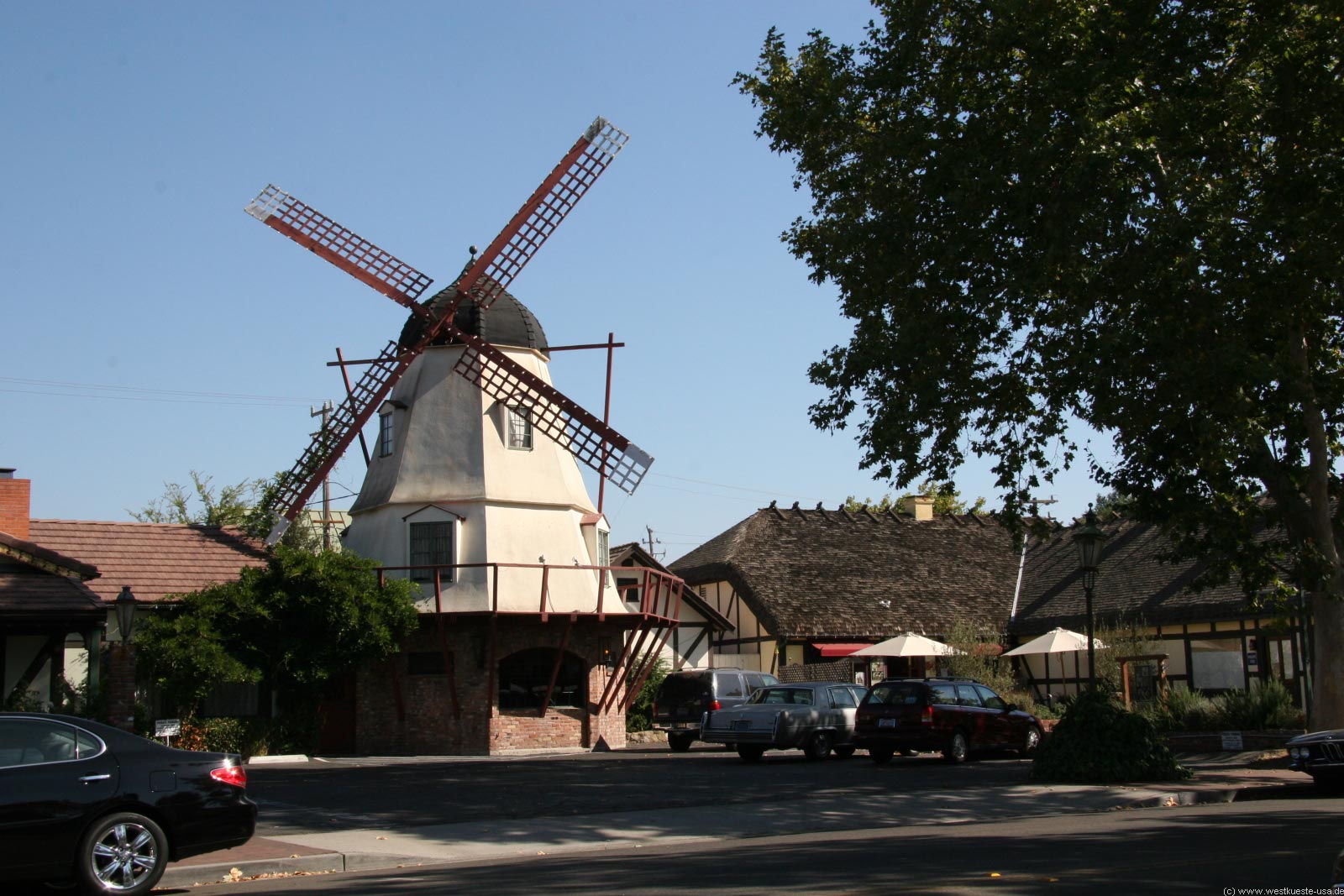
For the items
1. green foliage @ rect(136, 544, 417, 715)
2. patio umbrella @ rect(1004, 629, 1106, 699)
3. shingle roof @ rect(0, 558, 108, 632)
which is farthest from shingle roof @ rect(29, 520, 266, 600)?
patio umbrella @ rect(1004, 629, 1106, 699)

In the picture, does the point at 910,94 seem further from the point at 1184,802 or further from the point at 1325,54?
the point at 1184,802

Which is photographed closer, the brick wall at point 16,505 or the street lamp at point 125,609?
the street lamp at point 125,609

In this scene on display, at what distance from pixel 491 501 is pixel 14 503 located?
34.5 feet

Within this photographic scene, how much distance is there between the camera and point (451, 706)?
3073 centimetres

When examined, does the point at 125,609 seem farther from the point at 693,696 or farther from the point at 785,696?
the point at 785,696

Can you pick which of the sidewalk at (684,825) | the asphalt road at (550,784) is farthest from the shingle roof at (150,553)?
the sidewalk at (684,825)

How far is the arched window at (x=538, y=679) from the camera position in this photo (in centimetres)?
3148

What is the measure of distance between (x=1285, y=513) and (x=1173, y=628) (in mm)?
15211

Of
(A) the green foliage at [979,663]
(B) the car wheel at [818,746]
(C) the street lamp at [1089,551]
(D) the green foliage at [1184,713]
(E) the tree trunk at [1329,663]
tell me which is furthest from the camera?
(A) the green foliage at [979,663]

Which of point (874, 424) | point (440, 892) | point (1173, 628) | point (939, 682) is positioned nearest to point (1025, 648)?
point (1173, 628)

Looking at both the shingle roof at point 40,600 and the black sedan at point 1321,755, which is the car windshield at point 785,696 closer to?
the black sedan at point 1321,755

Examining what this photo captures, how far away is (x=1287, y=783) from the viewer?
60.2 feet

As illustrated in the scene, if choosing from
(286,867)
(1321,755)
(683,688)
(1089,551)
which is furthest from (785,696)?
(286,867)

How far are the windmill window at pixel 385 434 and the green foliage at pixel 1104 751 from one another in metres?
19.7
